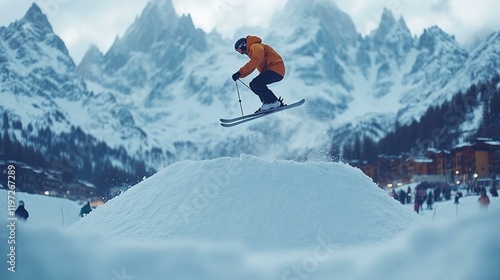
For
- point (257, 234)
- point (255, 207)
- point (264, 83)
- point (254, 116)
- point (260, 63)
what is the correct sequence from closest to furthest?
point (257, 234) < point (255, 207) < point (260, 63) < point (264, 83) < point (254, 116)

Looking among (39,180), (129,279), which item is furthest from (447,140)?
(129,279)

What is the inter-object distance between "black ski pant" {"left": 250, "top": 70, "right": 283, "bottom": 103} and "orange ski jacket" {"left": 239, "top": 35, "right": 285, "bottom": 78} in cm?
12

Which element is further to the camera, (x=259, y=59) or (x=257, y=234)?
(x=259, y=59)

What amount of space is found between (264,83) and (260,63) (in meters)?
0.70

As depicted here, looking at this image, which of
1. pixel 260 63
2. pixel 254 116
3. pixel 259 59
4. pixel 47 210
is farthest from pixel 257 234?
pixel 47 210

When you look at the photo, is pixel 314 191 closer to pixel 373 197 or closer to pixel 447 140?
pixel 373 197

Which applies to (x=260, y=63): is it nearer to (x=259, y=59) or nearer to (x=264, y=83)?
(x=259, y=59)

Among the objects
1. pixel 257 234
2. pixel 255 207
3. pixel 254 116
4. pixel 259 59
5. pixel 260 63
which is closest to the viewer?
pixel 257 234

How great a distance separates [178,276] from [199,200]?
4.56 meters

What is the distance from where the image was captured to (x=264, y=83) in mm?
17391

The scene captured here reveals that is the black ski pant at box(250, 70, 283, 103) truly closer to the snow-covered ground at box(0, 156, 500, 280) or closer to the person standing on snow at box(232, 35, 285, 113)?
the person standing on snow at box(232, 35, 285, 113)

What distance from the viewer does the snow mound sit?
14320mm

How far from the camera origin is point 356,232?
14562 millimetres

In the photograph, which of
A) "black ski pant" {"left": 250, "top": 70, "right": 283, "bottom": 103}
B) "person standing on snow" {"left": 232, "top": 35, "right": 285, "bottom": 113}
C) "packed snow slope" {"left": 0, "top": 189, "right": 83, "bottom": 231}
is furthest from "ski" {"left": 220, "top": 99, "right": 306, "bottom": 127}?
"packed snow slope" {"left": 0, "top": 189, "right": 83, "bottom": 231}
